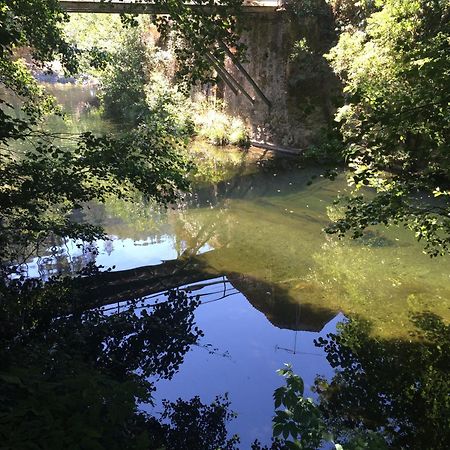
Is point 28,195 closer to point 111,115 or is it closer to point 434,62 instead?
point 434,62

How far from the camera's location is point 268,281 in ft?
32.1

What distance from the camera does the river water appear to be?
6.92 metres

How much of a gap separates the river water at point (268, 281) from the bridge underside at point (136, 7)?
187cm

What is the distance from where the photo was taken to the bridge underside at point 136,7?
4031 millimetres

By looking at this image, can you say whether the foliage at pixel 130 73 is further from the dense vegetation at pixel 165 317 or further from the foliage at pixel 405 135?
the foliage at pixel 405 135

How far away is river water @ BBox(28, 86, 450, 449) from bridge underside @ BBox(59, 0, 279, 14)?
6.15ft

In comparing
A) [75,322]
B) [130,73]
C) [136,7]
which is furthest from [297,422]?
[130,73]

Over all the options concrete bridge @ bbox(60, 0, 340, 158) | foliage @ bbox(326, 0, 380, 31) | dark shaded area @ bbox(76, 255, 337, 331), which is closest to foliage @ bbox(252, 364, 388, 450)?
dark shaded area @ bbox(76, 255, 337, 331)

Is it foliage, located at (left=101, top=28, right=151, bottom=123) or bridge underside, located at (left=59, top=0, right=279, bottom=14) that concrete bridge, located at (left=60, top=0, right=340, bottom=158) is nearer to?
bridge underside, located at (left=59, top=0, right=279, bottom=14)

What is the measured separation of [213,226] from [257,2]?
12957 mm

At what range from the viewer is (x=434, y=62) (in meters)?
3.26

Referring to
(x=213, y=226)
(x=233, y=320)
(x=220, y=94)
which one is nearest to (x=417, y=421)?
(x=233, y=320)

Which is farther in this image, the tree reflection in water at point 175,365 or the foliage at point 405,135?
the tree reflection in water at point 175,365

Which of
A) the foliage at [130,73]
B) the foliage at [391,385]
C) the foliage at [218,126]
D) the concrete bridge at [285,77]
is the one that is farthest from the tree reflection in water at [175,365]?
the foliage at [130,73]
